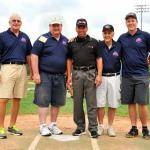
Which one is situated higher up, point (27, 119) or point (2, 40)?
point (2, 40)

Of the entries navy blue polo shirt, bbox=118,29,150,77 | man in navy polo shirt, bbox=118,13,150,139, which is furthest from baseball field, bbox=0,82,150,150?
navy blue polo shirt, bbox=118,29,150,77

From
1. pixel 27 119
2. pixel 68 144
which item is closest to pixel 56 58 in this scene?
pixel 68 144

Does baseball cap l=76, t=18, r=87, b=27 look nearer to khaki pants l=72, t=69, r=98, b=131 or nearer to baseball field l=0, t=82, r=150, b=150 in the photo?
khaki pants l=72, t=69, r=98, b=131

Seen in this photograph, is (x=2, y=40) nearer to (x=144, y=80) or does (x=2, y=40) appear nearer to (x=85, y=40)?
(x=85, y=40)

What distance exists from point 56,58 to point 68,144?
1.73 metres

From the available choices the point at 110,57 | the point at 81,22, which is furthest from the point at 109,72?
the point at 81,22

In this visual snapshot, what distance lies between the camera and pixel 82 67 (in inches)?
367

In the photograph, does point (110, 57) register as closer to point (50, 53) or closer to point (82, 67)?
point (82, 67)

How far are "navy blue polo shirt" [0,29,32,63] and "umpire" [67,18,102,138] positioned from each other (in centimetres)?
96

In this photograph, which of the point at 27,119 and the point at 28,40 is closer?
the point at 28,40

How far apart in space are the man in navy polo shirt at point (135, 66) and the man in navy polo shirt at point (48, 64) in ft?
4.00

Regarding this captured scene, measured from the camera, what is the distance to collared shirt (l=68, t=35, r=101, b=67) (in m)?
9.27

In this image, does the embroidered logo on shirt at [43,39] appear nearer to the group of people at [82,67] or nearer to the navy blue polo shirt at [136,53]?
the group of people at [82,67]

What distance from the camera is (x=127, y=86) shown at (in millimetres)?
9555
